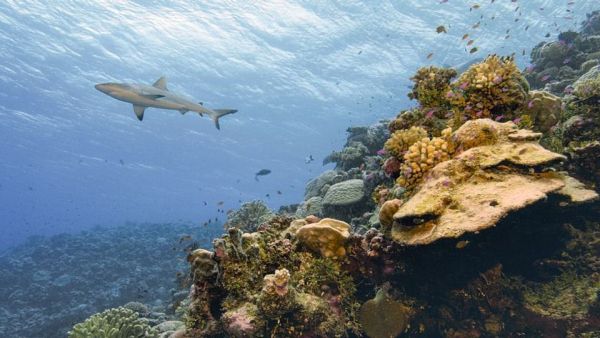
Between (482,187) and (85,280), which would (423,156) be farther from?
(85,280)

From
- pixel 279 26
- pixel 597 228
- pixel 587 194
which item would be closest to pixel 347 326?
pixel 587 194

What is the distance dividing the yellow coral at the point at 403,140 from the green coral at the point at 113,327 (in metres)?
5.23

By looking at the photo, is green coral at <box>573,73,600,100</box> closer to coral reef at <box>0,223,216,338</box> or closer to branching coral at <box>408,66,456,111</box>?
branching coral at <box>408,66,456,111</box>

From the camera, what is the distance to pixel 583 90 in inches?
218

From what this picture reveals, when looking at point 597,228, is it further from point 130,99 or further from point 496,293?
point 130,99

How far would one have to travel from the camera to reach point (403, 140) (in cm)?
527

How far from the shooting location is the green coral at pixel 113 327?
18.6ft

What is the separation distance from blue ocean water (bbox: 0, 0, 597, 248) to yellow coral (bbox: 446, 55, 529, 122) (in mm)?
12792

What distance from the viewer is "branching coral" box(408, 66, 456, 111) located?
6.10 metres

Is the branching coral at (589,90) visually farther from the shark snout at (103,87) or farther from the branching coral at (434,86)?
the shark snout at (103,87)

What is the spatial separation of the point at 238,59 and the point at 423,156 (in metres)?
28.5

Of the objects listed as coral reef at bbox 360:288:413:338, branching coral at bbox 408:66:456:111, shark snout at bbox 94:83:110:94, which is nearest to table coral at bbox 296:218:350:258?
coral reef at bbox 360:288:413:338

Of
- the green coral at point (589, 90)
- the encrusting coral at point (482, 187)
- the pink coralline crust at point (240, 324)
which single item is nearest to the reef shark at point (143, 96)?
the pink coralline crust at point (240, 324)

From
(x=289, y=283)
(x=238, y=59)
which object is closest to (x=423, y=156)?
(x=289, y=283)
